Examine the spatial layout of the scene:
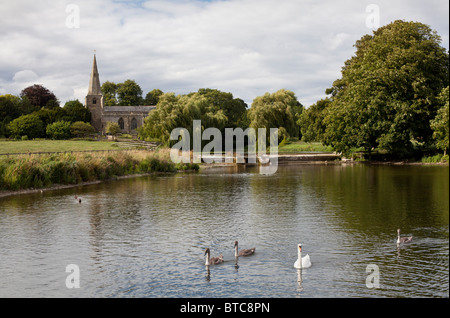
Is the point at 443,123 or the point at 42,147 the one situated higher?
the point at 443,123

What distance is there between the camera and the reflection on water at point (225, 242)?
13023 mm

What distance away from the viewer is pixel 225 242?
704 inches

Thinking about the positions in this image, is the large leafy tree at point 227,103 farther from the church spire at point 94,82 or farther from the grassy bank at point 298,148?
the grassy bank at point 298,148

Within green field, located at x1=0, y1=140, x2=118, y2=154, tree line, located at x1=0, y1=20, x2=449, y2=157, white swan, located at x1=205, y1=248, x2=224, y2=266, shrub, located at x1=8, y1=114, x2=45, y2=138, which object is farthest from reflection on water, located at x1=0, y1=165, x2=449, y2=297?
shrub, located at x1=8, y1=114, x2=45, y2=138

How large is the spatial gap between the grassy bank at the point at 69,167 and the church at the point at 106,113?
8191cm

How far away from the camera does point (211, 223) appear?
21531 millimetres

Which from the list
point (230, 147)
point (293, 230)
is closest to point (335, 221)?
point (293, 230)

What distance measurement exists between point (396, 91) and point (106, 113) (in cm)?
9492

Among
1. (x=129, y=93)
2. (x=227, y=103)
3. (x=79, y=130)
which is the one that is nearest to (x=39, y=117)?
(x=79, y=130)

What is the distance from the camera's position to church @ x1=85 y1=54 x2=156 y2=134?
133m

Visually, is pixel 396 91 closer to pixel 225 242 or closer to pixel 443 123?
pixel 443 123

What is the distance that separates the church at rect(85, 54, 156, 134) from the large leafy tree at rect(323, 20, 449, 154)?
8262cm

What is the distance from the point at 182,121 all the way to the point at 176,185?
35.7m
